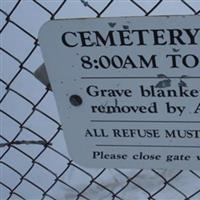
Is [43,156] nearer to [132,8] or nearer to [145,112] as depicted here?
[132,8]

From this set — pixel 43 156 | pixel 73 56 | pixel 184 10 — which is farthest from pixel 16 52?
pixel 73 56

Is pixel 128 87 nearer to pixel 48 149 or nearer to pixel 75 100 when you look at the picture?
pixel 75 100

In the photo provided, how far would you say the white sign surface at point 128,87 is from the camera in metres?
1.39

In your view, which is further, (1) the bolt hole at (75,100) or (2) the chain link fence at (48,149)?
(2) the chain link fence at (48,149)

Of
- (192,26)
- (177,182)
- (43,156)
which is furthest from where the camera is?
(43,156)

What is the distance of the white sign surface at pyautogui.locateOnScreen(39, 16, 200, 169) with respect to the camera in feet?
4.55

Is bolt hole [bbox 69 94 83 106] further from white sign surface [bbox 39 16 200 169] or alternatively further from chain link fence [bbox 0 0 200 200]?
chain link fence [bbox 0 0 200 200]

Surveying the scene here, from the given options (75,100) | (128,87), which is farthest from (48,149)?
(128,87)

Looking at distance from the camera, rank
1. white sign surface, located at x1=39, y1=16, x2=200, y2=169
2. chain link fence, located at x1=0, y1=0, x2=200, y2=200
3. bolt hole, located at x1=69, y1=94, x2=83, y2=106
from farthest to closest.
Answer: chain link fence, located at x1=0, y1=0, x2=200, y2=200
bolt hole, located at x1=69, y1=94, x2=83, y2=106
white sign surface, located at x1=39, y1=16, x2=200, y2=169

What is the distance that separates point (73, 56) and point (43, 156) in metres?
1.14

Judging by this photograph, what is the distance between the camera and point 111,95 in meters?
1.51

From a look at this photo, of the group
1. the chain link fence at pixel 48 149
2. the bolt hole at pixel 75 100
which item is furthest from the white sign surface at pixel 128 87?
the chain link fence at pixel 48 149

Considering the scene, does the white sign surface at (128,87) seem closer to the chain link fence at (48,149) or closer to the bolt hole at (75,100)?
the bolt hole at (75,100)

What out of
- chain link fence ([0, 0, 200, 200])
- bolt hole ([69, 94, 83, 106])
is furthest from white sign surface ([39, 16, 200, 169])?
chain link fence ([0, 0, 200, 200])
